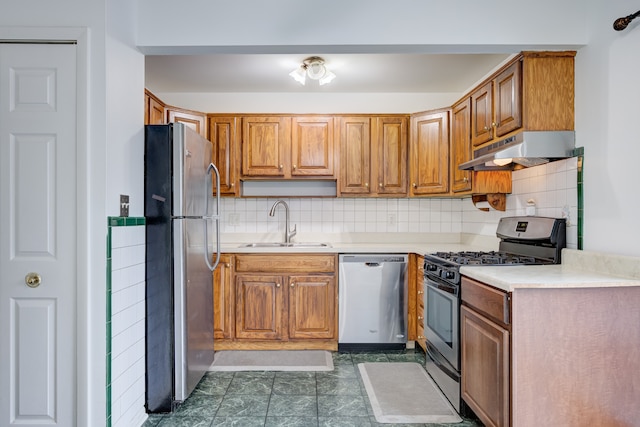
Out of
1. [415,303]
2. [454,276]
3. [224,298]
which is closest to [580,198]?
[454,276]

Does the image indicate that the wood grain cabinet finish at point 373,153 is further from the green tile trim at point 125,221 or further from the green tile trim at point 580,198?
the green tile trim at point 125,221

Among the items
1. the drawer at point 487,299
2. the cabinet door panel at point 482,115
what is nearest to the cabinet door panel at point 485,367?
the drawer at point 487,299

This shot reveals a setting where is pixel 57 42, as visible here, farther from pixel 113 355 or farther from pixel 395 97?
pixel 395 97

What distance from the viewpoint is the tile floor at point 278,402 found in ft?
7.14

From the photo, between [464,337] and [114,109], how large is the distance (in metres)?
2.25

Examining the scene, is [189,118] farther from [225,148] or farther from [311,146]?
[311,146]

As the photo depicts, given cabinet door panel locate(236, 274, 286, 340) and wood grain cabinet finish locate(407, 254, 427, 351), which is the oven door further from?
cabinet door panel locate(236, 274, 286, 340)

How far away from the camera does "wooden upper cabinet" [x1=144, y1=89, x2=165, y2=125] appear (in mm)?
3004

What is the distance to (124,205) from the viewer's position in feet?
6.61

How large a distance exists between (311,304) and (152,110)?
2.08 meters

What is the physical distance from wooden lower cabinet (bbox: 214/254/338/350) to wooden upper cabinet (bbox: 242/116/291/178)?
911 mm

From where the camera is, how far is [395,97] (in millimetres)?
3826

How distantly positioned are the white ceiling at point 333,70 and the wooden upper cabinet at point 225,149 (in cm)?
36

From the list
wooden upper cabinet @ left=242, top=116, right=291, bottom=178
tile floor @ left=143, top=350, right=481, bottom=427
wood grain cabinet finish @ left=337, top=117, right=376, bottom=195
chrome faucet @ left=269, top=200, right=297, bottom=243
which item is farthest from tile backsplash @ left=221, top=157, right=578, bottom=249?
tile floor @ left=143, top=350, right=481, bottom=427
